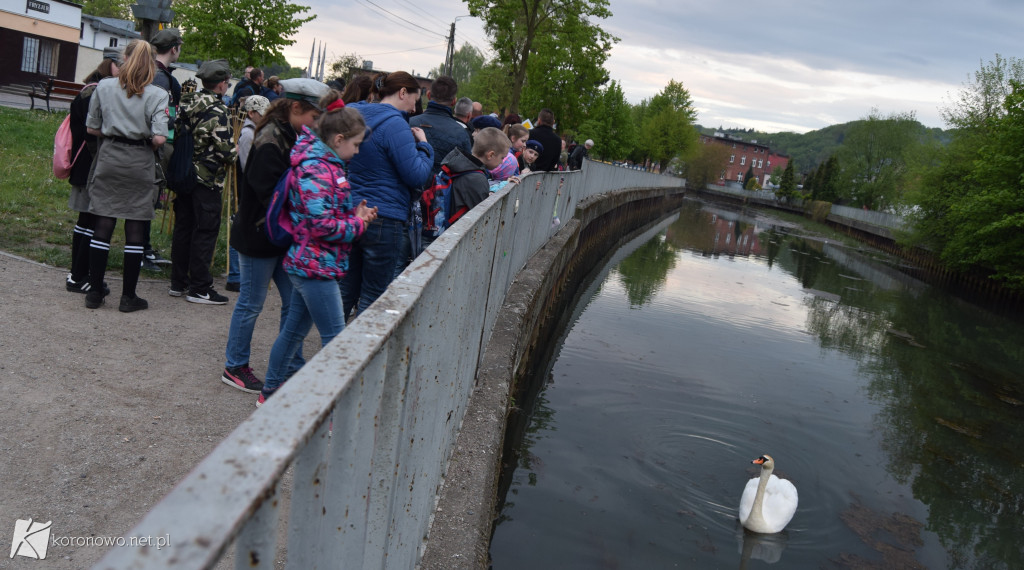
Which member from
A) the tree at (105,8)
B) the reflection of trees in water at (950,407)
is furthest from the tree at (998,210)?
the tree at (105,8)

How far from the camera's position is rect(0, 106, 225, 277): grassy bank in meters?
6.92

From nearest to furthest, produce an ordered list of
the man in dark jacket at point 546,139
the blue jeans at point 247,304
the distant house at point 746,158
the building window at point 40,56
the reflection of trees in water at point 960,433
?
the blue jeans at point 247,304, the reflection of trees in water at point 960,433, the man in dark jacket at point 546,139, the building window at point 40,56, the distant house at point 746,158

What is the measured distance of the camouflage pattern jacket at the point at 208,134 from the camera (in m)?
6.01

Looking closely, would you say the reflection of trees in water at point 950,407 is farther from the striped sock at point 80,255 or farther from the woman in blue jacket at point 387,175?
the striped sock at point 80,255

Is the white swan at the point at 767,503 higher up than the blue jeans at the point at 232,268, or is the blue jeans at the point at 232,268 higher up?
the blue jeans at the point at 232,268

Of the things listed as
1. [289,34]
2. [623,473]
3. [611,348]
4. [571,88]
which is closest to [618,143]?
[571,88]

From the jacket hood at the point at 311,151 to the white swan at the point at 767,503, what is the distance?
4.42m

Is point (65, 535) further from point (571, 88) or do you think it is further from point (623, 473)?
point (571, 88)

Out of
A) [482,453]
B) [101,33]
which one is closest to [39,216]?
[482,453]

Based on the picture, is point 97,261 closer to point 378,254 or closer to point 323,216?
point 378,254

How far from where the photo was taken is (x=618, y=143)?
68812 mm

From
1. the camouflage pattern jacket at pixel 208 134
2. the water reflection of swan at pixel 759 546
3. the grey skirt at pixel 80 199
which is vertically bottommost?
the water reflection of swan at pixel 759 546

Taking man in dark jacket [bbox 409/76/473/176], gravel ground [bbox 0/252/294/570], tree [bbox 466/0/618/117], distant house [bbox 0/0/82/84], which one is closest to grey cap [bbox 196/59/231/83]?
man in dark jacket [bbox 409/76/473/176]

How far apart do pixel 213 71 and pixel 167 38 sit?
53 cm
